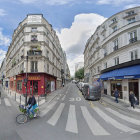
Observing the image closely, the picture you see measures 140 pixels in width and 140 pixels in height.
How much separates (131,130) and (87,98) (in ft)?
25.6

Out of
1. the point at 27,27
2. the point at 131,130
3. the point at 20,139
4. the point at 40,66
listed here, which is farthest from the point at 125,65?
the point at 27,27

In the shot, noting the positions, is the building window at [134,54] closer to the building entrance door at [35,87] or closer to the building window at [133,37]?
the building window at [133,37]

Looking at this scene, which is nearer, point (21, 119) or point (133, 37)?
point (21, 119)

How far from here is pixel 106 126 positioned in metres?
5.02

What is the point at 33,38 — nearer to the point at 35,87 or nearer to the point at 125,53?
the point at 35,87

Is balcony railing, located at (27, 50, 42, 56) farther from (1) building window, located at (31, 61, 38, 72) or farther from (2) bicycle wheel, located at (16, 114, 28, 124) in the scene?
(2) bicycle wheel, located at (16, 114, 28, 124)

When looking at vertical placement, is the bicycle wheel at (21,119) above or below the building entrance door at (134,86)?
below

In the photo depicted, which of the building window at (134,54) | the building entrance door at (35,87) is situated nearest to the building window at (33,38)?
the building entrance door at (35,87)

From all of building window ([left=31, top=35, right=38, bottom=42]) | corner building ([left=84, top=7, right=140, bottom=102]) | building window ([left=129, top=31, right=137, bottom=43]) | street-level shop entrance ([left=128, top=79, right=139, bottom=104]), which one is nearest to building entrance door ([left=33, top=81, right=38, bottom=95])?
building window ([left=31, top=35, right=38, bottom=42])

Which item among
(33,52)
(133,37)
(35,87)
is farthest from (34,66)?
(133,37)

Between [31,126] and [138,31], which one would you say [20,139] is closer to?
[31,126]

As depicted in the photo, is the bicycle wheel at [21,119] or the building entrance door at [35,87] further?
the building entrance door at [35,87]

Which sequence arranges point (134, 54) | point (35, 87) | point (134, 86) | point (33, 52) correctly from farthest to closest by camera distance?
1. point (33, 52)
2. point (35, 87)
3. point (134, 54)
4. point (134, 86)

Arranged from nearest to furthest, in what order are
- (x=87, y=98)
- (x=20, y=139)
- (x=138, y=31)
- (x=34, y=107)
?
(x=20, y=139), (x=34, y=107), (x=138, y=31), (x=87, y=98)
